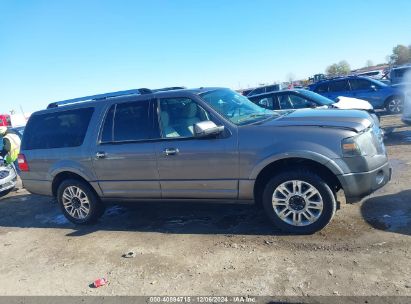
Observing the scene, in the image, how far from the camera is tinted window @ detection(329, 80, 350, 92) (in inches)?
579

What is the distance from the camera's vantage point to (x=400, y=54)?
70.1 meters

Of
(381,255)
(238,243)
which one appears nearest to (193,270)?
(238,243)

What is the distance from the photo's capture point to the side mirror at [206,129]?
14.3 ft

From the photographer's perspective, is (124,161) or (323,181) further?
(124,161)

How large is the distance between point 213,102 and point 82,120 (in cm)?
215

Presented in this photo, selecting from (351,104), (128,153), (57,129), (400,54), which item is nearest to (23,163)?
(57,129)

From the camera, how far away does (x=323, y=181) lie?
4250 millimetres

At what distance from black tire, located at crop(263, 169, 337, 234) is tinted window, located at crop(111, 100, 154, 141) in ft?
5.78

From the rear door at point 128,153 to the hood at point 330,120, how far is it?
Answer: 5.40 feet

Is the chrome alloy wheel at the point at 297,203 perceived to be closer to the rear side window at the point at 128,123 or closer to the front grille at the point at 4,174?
the rear side window at the point at 128,123

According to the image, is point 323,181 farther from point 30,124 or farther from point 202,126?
point 30,124

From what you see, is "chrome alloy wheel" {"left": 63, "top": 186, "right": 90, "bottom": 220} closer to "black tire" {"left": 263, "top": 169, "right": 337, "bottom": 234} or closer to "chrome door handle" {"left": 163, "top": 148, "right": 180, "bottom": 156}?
"chrome door handle" {"left": 163, "top": 148, "right": 180, "bottom": 156}

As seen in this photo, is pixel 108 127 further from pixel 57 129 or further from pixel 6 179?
pixel 6 179

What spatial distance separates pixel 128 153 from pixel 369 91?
12268mm
